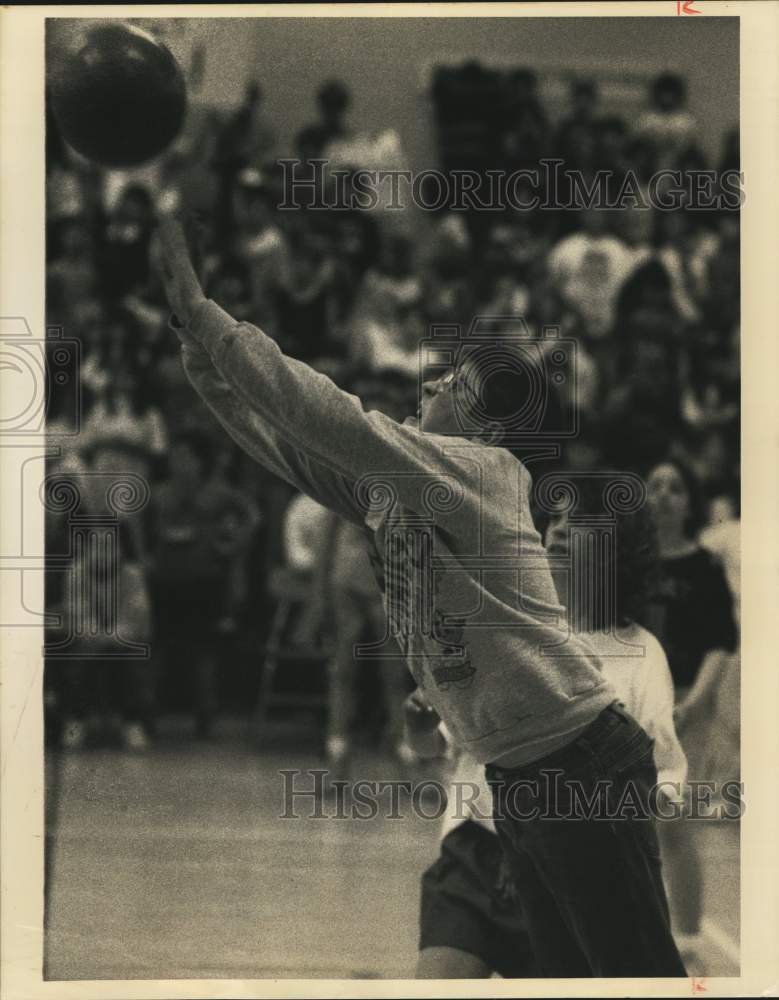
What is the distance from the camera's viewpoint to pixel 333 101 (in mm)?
4062

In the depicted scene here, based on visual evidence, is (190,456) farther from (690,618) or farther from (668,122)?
(668,122)

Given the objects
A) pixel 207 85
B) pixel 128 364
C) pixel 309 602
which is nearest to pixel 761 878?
pixel 309 602

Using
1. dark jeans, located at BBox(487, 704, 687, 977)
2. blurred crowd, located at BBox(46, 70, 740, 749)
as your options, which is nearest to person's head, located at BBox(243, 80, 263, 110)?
blurred crowd, located at BBox(46, 70, 740, 749)

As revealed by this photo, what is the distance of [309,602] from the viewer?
4.91 m

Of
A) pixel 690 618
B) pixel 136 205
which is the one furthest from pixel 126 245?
pixel 690 618

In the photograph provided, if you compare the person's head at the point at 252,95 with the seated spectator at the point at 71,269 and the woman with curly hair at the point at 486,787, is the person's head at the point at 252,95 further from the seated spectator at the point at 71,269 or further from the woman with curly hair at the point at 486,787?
the woman with curly hair at the point at 486,787

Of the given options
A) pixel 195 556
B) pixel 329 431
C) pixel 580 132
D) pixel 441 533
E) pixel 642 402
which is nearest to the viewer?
pixel 329 431

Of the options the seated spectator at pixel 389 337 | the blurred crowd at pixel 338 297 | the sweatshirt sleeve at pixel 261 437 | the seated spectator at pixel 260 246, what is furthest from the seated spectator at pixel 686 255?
the sweatshirt sleeve at pixel 261 437

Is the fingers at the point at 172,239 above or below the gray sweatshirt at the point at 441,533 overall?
above

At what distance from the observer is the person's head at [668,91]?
4047 millimetres

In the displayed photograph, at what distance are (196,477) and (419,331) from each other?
0.71m

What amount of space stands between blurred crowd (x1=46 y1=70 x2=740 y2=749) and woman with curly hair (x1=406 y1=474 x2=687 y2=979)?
220mm

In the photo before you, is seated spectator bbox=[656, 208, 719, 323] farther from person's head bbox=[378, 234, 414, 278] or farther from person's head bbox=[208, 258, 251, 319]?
person's head bbox=[208, 258, 251, 319]

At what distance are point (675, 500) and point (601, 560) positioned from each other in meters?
0.31
